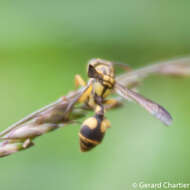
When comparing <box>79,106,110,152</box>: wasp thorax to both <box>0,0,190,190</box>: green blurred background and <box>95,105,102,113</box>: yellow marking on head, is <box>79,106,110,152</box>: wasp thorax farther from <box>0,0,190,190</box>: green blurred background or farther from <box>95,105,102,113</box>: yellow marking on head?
<box>0,0,190,190</box>: green blurred background

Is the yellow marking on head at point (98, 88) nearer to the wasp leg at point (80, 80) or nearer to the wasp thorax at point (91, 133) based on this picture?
the wasp leg at point (80, 80)

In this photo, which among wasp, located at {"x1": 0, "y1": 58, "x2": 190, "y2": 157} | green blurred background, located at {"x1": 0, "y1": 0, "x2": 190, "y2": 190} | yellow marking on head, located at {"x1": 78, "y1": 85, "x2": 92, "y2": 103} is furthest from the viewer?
green blurred background, located at {"x1": 0, "y1": 0, "x2": 190, "y2": 190}

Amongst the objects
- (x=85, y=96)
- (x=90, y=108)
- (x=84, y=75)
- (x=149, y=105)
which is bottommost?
(x=149, y=105)

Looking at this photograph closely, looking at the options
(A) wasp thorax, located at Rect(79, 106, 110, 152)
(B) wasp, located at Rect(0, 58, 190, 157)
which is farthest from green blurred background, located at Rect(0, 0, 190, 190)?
(A) wasp thorax, located at Rect(79, 106, 110, 152)

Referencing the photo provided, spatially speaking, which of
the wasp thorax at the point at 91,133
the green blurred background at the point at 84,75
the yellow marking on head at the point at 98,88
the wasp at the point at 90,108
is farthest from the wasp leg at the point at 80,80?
the green blurred background at the point at 84,75

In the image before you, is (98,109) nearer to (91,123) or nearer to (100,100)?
(100,100)

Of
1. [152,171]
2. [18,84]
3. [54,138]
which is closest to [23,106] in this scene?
[18,84]

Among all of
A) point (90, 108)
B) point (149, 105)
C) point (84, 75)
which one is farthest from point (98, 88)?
point (84, 75)

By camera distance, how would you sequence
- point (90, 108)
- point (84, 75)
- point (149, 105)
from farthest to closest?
point (84, 75) → point (90, 108) → point (149, 105)
